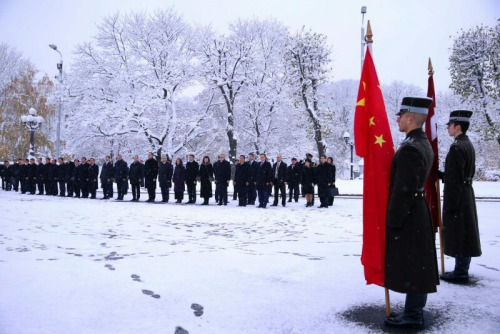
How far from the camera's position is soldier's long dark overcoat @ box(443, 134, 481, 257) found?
16.6 feet

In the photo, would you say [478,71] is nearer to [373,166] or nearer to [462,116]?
[462,116]

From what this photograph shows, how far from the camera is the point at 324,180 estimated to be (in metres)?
16.0

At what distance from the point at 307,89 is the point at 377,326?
2980 centimetres

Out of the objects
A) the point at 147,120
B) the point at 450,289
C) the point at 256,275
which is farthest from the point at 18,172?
the point at 450,289

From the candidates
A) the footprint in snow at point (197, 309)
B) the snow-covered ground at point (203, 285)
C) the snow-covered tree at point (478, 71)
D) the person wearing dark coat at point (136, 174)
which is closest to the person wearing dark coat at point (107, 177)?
the person wearing dark coat at point (136, 174)

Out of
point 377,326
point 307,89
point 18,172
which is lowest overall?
point 377,326

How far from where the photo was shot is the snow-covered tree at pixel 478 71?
94.8ft

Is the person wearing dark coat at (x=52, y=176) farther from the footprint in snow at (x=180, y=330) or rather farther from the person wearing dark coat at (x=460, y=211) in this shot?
the person wearing dark coat at (x=460, y=211)

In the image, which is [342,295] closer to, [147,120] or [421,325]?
[421,325]

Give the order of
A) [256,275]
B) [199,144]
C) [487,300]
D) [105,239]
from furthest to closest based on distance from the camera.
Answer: [199,144] → [105,239] → [256,275] → [487,300]

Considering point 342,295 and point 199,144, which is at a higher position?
point 199,144

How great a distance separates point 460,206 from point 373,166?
1.82m

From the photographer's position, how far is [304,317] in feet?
12.8

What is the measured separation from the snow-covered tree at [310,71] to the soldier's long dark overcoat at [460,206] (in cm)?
2682
